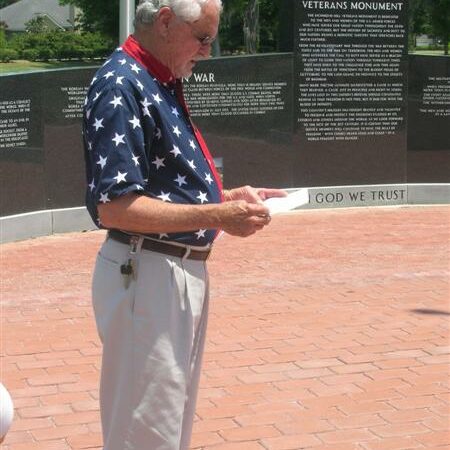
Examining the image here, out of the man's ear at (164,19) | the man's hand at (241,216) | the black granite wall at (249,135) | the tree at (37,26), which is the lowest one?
the black granite wall at (249,135)

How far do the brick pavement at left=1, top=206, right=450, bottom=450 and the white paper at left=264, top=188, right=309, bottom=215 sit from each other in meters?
1.82

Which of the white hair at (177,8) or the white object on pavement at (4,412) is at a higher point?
the white hair at (177,8)

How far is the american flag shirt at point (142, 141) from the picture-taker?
114 inches

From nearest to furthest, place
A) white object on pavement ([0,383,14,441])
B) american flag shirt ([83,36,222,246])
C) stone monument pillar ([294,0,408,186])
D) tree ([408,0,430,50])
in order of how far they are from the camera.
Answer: white object on pavement ([0,383,14,441])
american flag shirt ([83,36,222,246])
stone monument pillar ([294,0,408,186])
tree ([408,0,430,50])

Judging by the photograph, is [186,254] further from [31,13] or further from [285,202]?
[31,13]

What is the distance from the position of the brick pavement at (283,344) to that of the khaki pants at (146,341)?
1643mm

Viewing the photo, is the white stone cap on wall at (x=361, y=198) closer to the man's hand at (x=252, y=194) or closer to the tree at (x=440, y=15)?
the man's hand at (x=252, y=194)

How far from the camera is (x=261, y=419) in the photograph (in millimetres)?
5082

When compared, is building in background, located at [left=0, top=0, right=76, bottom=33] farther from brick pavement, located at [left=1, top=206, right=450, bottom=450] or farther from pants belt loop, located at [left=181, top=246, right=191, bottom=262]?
pants belt loop, located at [left=181, top=246, right=191, bottom=262]

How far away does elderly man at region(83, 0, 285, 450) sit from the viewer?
2.92 metres

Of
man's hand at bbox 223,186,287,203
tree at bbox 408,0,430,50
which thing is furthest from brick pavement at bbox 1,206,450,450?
tree at bbox 408,0,430,50

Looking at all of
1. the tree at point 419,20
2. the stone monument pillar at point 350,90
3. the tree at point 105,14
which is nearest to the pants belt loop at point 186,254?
the stone monument pillar at point 350,90

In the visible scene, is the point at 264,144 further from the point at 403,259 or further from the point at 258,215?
the point at 258,215

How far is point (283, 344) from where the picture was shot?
21.0 ft
